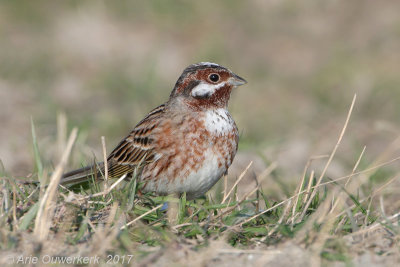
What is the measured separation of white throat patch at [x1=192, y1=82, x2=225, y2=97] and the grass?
40.4 inches

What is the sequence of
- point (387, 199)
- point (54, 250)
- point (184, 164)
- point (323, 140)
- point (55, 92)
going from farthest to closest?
point (55, 92) → point (323, 140) → point (387, 199) → point (184, 164) → point (54, 250)

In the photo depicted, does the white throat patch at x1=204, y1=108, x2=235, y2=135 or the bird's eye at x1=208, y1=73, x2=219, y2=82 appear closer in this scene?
the white throat patch at x1=204, y1=108, x2=235, y2=135

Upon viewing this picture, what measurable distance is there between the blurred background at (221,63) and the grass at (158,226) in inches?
99.1

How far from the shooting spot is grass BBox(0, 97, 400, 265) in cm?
404

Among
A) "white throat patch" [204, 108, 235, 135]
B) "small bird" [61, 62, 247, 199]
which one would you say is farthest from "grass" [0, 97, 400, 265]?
"white throat patch" [204, 108, 235, 135]

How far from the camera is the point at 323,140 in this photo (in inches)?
364

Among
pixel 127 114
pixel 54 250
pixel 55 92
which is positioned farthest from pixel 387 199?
pixel 55 92

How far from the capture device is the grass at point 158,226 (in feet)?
13.3

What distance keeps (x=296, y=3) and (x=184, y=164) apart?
9.77m

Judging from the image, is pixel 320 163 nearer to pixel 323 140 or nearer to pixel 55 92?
pixel 323 140

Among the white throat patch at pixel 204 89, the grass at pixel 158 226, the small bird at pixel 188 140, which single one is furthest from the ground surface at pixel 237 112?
the white throat patch at pixel 204 89

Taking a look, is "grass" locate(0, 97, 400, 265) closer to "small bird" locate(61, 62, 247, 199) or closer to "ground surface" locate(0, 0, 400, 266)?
"ground surface" locate(0, 0, 400, 266)

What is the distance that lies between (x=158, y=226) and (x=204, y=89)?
5.08ft

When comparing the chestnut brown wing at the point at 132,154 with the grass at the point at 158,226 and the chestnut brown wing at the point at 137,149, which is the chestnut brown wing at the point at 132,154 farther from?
the grass at the point at 158,226
